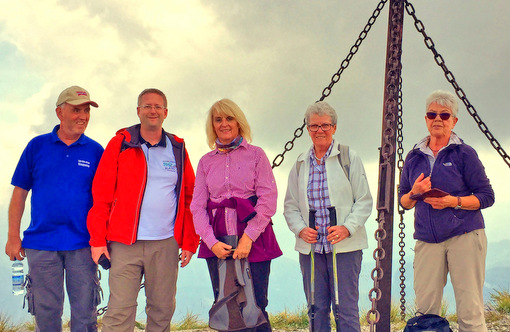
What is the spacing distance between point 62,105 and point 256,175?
87.2 inches

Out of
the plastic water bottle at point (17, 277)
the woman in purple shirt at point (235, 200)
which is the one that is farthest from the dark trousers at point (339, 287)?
the plastic water bottle at point (17, 277)

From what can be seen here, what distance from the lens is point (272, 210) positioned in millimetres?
4316

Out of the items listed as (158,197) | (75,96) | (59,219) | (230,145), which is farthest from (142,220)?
(75,96)

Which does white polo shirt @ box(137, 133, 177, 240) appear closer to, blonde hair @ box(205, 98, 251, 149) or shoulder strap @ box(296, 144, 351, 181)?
blonde hair @ box(205, 98, 251, 149)

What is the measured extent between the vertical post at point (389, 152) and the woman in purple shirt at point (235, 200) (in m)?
1.14

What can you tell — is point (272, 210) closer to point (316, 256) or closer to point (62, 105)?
point (316, 256)

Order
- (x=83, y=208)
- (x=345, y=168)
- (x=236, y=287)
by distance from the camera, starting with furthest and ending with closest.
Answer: (x=83, y=208), (x=345, y=168), (x=236, y=287)

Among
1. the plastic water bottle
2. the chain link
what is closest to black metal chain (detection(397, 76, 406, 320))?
the chain link

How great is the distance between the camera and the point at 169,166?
484 centimetres

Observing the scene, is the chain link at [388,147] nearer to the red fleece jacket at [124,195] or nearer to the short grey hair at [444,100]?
the short grey hair at [444,100]

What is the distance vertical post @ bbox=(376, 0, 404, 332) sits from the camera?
4.94 m

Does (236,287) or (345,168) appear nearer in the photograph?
(236,287)

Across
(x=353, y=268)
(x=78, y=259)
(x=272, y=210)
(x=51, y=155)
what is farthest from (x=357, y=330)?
(x=51, y=155)

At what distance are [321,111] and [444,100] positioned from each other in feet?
3.77
